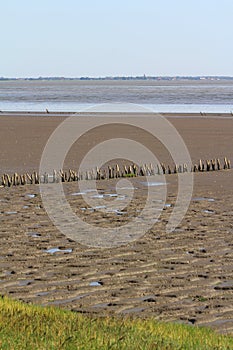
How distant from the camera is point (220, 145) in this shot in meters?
36.6

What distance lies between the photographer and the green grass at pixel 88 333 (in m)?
7.39

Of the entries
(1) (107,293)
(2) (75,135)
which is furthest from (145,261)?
(2) (75,135)

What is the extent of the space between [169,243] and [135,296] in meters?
3.89

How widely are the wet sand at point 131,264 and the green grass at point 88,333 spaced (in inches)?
27.5

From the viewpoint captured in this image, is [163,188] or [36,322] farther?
[163,188]

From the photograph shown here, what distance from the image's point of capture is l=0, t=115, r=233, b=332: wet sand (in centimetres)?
997

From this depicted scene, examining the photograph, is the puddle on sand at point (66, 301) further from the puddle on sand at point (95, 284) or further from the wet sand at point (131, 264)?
the puddle on sand at point (95, 284)

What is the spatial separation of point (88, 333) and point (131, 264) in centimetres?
453

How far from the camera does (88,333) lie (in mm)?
7883

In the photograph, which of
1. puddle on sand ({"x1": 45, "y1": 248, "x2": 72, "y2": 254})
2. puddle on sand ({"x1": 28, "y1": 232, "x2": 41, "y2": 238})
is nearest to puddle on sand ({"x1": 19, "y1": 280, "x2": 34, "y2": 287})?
puddle on sand ({"x1": 45, "y1": 248, "x2": 72, "y2": 254})

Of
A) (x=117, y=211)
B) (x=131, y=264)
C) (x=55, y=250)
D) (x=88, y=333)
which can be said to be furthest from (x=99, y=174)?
(x=88, y=333)

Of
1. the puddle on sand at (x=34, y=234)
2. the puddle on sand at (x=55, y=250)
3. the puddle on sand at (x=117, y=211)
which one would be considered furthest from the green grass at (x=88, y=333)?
the puddle on sand at (x=117, y=211)

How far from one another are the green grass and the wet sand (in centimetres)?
70

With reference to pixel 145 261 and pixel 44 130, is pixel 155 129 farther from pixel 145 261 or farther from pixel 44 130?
pixel 145 261
